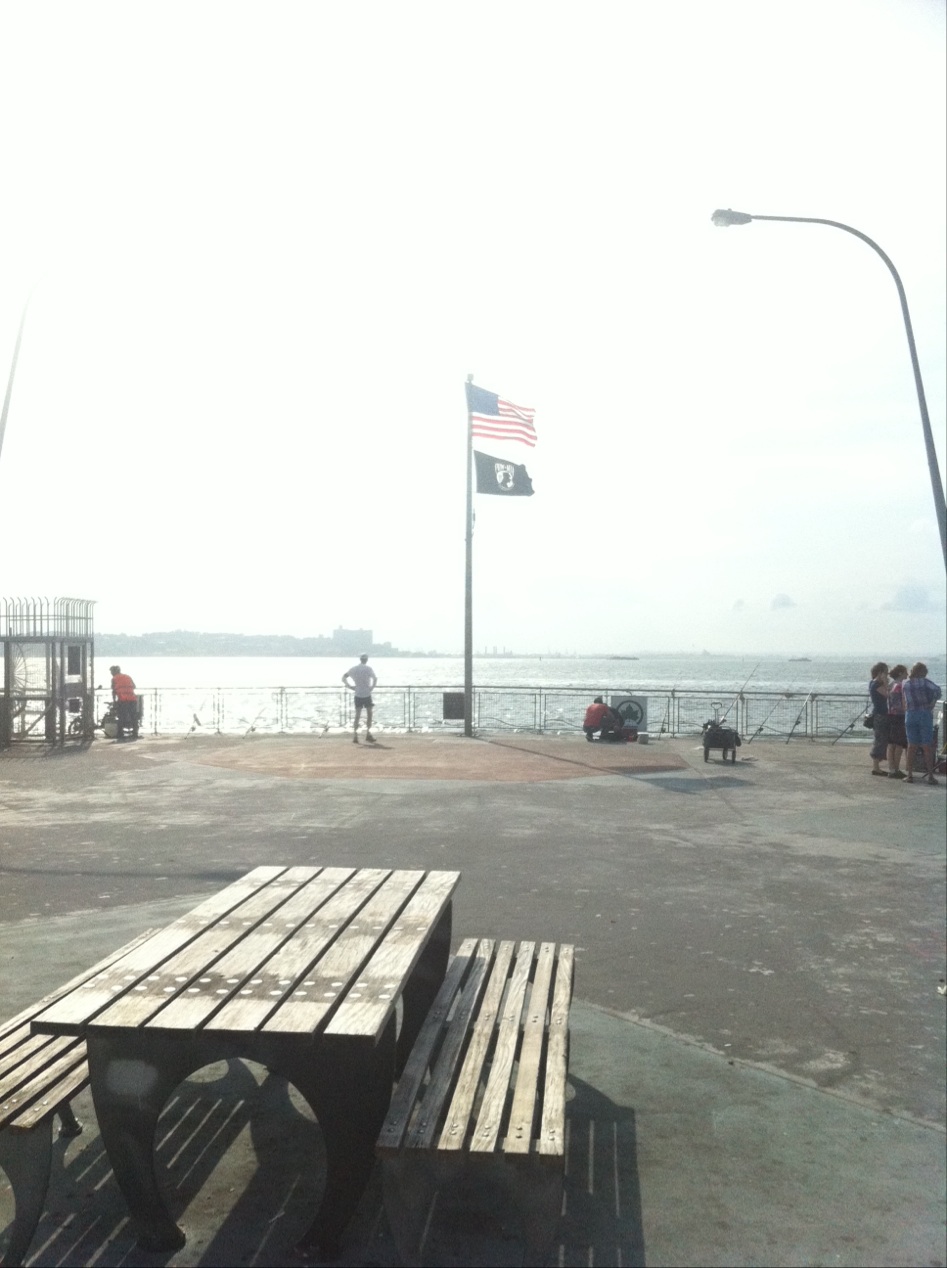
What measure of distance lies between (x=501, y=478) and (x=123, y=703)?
10.3 metres

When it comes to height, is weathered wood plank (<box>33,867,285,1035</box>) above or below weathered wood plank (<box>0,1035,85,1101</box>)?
above

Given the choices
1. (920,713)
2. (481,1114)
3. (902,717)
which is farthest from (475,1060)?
(902,717)

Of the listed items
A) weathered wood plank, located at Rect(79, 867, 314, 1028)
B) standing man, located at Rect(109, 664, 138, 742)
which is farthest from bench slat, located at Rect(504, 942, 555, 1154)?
standing man, located at Rect(109, 664, 138, 742)

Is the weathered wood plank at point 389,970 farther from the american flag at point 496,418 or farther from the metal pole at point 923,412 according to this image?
the american flag at point 496,418

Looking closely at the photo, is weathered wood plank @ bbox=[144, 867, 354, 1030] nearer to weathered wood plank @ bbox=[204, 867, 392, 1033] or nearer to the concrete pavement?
weathered wood plank @ bbox=[204, 867, 392, 1033]

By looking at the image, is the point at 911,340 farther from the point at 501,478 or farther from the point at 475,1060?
the point at 501,478

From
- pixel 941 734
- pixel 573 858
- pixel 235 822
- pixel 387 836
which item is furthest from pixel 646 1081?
pixel 941 734

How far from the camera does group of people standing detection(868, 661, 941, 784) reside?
646 inches

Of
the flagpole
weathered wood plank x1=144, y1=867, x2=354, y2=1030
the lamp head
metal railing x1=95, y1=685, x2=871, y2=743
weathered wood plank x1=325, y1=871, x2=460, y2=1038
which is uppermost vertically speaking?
the lamp head

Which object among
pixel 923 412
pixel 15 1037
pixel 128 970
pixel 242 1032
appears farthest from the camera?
pixel 923 412

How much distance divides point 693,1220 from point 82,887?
6411 mm

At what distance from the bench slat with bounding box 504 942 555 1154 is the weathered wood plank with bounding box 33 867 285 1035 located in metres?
1.34

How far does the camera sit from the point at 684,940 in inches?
302

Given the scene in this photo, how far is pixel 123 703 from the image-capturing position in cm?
2405
